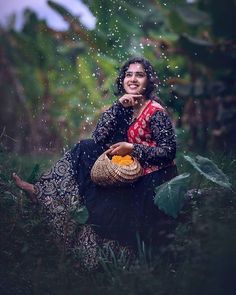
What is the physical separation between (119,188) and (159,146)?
13.4 inches

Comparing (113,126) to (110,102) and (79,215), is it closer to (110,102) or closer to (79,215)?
(79,215)

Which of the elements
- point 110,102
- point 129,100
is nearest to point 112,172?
point 129,100

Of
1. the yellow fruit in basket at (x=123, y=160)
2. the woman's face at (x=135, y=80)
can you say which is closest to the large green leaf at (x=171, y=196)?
the yellow fruit in basket at (x=123, y=160)

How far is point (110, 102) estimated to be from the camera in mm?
4773

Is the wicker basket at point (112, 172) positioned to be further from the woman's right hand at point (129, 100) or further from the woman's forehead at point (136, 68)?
the woman's forehead at point (136, 68)

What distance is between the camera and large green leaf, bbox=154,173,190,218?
2.98 m

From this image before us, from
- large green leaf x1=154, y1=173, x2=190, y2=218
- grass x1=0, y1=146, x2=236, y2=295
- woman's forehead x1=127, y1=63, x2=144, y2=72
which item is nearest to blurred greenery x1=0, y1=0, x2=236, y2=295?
grass x1=0, y1=146, x2=236, y2=295

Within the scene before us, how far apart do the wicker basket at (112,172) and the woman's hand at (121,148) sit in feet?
0.16

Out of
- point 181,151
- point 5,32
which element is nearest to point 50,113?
point 5,32

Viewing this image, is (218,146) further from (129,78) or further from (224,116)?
(129,78)

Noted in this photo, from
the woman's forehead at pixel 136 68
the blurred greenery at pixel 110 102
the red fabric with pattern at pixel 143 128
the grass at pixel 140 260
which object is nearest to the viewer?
the grass at pixel 140 260

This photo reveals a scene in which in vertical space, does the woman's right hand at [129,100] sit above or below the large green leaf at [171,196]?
above

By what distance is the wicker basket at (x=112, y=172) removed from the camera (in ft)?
10.0

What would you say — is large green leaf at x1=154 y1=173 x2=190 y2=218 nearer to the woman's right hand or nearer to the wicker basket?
the wicker basket
